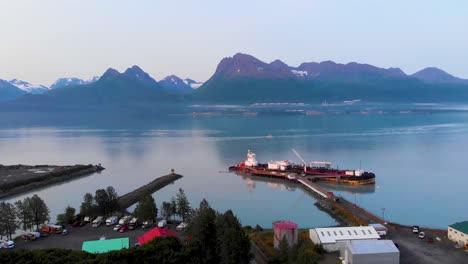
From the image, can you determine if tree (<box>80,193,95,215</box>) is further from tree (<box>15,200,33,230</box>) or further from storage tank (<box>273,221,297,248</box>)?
storage tank (<box>273,221,297,248</box>)

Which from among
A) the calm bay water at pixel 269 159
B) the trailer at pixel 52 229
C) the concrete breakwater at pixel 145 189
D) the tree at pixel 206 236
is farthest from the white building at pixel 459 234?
the concrete breakwater at pixel 145 189

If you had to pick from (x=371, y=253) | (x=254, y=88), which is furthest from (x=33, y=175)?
(x=254, y=88)

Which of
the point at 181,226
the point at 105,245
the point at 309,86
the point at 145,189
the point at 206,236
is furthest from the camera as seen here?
the point at 309,86

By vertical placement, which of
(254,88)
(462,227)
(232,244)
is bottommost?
(462,227)

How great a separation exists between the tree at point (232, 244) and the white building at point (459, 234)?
3083mm

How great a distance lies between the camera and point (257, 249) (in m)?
6.19

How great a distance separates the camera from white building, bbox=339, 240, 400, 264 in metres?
5.34

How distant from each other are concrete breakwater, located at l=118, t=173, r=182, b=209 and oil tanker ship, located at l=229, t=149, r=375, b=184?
7.65 feet

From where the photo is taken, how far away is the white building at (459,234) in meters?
6.17

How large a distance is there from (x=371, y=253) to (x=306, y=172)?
789 centimetres

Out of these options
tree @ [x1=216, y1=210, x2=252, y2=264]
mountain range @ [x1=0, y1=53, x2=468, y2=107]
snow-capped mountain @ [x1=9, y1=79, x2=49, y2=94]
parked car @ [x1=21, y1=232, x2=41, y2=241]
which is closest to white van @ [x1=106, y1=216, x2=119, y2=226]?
parked car @ [x1=21, y1=232, x2=41, y2=241]

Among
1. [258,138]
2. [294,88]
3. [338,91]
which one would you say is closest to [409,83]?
[338,91]

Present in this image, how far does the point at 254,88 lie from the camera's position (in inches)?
3479

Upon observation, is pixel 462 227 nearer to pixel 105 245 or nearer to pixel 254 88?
pixel 105 245
